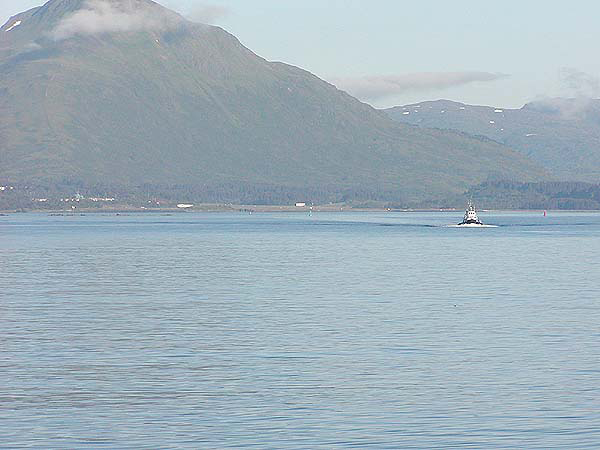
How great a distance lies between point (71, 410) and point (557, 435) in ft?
58.8

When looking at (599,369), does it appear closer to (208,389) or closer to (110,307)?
(208,389)

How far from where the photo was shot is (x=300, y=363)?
59719 mm

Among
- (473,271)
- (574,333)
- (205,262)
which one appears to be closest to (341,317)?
(574,333)

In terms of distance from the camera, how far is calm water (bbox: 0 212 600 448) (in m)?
44.8

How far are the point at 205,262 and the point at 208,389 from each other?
100745 millimetres

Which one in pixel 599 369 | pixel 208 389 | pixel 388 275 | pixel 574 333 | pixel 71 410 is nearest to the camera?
pixel 71 410

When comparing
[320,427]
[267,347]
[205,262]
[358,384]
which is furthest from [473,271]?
[320,427]

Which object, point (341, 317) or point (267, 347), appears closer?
point (267, 347)

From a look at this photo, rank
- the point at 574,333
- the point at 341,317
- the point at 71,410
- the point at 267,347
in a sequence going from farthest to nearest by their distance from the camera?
the point at 341,317 → the point at 574,333 → the point at 267,347 → the point at 71,410

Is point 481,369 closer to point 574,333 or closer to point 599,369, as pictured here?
point 599,369

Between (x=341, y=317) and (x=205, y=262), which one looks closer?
(x=341, y=317)

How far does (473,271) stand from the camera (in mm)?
135000

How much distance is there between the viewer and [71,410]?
158 feet

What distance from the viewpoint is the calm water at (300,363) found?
44750mm
